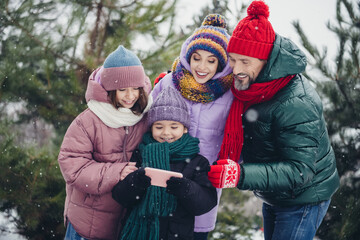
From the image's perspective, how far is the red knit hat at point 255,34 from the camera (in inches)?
75.7

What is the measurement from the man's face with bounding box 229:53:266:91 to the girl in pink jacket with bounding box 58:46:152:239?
0.62 meters

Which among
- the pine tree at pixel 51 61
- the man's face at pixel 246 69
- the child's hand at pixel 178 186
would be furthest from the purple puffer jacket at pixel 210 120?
the pine tree at pixel 51 61

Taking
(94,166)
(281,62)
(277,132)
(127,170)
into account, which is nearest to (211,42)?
(281,62)

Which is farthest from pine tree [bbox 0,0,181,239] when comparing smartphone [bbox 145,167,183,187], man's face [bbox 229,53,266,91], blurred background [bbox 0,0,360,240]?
man's face [bbox 229,53,266,91]

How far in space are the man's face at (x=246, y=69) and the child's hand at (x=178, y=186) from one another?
72 centimetres

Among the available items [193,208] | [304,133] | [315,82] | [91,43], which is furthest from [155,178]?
[91,43]

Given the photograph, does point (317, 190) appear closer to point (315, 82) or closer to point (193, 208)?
point (193, 208)

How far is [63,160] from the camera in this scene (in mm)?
1985

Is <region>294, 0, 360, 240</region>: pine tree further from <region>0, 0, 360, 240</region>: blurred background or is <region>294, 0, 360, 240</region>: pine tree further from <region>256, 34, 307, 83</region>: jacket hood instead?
<region>256, 34, 307, 83</region>: jacket hood

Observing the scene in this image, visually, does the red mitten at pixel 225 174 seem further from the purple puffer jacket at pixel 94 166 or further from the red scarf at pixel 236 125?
the purple puffer jacket at pixel 94 166

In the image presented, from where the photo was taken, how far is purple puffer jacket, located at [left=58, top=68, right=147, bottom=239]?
6.48ft

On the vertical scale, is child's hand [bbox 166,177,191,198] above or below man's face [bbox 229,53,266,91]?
below

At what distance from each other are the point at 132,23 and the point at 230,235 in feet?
10.9

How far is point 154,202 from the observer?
191 centimetres
